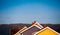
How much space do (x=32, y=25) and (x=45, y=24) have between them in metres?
0.28

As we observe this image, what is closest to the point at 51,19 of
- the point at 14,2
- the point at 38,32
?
the point at 38,32

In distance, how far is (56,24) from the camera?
4.37 m

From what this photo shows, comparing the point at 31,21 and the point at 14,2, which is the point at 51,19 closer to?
the point at 31,21

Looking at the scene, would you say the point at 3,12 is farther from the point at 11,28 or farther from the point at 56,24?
the point at 56,24

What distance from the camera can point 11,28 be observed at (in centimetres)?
438

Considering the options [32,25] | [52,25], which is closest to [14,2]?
[32,25]

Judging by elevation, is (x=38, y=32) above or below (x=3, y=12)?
below

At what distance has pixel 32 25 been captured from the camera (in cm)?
435

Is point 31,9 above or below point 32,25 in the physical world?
above

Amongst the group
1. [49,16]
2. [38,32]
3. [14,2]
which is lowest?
[38,32]

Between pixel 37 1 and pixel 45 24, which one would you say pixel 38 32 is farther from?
pixel 37 1

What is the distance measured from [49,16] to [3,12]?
1.01 m

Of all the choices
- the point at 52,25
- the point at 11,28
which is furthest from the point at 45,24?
the point at 11,28

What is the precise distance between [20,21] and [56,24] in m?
0.78
